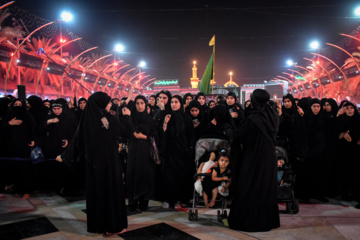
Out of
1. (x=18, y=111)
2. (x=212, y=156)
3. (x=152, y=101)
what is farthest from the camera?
(x=152, y=101)

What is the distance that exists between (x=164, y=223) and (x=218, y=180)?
1.02m

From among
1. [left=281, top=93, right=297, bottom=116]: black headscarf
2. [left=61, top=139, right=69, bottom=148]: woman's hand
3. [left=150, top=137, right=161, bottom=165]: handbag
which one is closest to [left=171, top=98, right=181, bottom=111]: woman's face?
[left=150, top=137, right=161, bottom=165]: handbag

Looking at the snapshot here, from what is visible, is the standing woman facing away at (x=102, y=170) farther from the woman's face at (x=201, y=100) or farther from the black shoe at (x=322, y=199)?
the black shoe at (x=322, y=199)

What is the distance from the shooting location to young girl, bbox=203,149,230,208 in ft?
13.3

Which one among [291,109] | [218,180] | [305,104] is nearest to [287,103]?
[291,109]

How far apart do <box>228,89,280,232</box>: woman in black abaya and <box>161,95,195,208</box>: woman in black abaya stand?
1.28 metres

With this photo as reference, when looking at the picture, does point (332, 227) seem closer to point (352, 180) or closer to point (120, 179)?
point (352, 180)

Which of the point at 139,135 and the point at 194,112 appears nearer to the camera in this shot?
the point at 139,135

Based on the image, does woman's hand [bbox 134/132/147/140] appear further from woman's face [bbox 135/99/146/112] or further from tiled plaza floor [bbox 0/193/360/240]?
tiled plaza floor [bbox 0/193/360/240]

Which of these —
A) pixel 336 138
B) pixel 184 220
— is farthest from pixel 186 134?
pixel 336 138

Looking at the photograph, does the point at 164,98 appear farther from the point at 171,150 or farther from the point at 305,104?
the point at 305,104

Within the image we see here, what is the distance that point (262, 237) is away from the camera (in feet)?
11.5

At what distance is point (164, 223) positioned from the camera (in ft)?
13.3

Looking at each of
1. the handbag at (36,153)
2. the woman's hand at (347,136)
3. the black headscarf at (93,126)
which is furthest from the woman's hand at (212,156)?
the handbag at (36,153)
